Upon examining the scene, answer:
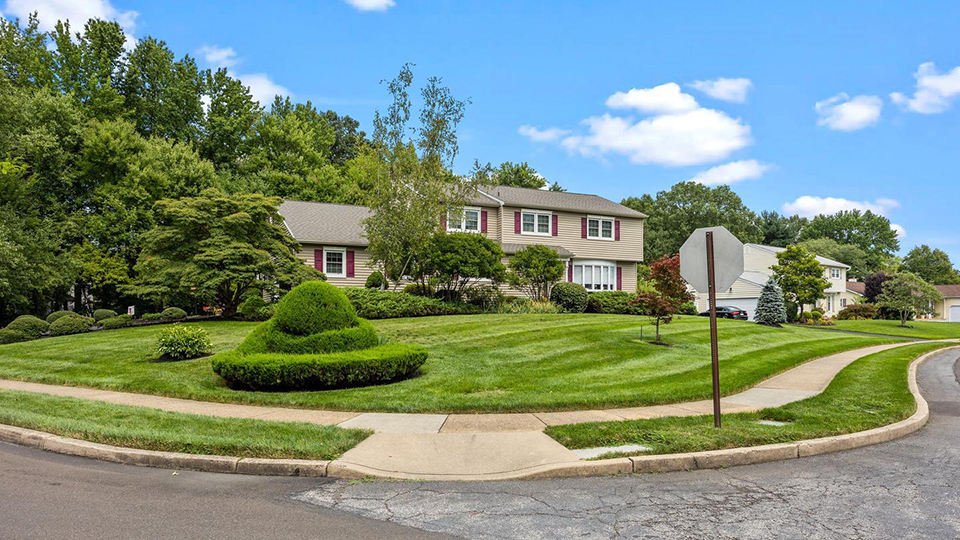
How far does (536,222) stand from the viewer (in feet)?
106

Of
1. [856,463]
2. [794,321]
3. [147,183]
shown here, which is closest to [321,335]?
[856,463]

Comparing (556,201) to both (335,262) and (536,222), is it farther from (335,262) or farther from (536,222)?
(335,262)

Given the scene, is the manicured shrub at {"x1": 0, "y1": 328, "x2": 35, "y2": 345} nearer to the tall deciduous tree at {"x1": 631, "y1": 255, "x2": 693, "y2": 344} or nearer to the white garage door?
the tall deciduous tree at {"x1": 631, "y1": 255, "x2": 693, "y2": 344}

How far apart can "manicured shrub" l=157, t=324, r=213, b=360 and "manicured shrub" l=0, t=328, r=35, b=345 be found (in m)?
11.0

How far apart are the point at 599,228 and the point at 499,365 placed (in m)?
23.4

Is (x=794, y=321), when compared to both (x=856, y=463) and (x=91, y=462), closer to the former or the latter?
(x=856, y=463)

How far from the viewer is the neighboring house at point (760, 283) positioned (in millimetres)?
46594

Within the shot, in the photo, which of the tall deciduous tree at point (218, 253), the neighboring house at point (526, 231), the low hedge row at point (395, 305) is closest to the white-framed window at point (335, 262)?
the neighboring house at point (526, 231)

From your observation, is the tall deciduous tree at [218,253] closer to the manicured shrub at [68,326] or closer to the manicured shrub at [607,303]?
the manicured shrub at [68,326]

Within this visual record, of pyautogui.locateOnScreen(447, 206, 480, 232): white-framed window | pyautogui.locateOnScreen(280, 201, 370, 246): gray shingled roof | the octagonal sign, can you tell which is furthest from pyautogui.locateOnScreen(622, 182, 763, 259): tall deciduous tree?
the octagonal sign

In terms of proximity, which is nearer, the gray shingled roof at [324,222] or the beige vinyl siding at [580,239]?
the gray shingled roof at [324,222]

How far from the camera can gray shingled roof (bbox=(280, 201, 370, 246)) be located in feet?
94.3

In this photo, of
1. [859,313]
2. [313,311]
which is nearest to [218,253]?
[313,311]

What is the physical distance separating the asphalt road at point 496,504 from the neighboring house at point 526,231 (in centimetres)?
2312
